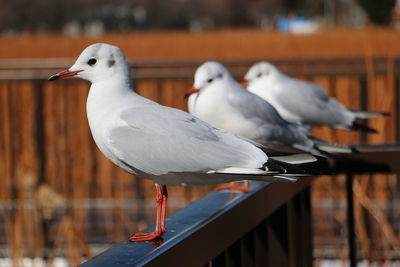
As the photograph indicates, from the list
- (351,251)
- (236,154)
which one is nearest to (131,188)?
(351,251)

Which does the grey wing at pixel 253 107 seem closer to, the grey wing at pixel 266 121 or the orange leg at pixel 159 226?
the grey wing at pixel 266 121

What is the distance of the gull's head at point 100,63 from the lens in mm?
1595

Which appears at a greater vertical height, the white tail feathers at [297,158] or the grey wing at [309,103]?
the white tail feathers at [297,158]

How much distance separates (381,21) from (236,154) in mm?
26657

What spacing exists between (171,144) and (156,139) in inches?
1.2

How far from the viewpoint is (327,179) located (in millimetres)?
5371

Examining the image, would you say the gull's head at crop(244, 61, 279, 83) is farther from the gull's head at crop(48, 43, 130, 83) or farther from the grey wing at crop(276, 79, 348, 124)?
the gull's head at crop(48, 43, 130, 83)

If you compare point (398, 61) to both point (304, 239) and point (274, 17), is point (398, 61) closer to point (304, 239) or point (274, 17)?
point (304, 239)

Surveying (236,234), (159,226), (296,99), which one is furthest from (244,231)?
(296,99)

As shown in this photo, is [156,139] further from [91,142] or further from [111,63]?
[91,142]

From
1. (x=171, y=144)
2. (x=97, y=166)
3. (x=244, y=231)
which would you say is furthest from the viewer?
(x=97, y=166)

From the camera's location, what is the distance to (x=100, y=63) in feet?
5.24

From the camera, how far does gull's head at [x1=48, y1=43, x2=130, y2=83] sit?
1.59 meters

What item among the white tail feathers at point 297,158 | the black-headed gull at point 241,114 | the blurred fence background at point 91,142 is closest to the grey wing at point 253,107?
the black-headed gull at point 241,114
